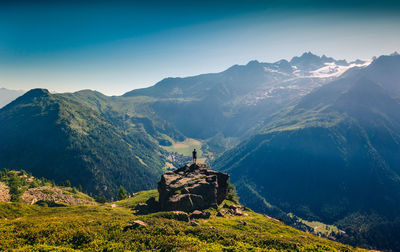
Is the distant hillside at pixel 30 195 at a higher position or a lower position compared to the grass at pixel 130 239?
lower

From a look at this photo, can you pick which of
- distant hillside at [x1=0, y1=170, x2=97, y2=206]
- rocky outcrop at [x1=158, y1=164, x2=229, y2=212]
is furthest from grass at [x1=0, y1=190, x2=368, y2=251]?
distant hillside at [x1=0, y1=170, x2=97, y2=206]

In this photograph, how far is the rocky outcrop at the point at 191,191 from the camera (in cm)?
7475

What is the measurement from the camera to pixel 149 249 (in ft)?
144

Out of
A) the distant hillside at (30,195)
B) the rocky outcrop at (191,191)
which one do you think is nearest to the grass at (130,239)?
the rocky outcrop at (191,191)

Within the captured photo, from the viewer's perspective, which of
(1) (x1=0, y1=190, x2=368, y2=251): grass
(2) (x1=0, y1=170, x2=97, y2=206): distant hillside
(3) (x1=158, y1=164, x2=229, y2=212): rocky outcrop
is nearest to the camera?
(1) (x1=0, y1=190, x2=368, y2=251): grass

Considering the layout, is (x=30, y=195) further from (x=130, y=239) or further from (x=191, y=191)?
(x=130, y=239)

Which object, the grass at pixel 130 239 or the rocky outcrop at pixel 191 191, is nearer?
the grass at pixel 130 239

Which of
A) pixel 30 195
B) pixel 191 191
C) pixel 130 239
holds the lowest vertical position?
pixel 30 195

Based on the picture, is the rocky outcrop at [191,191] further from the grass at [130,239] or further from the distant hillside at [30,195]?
the distant hillside at [30,195]

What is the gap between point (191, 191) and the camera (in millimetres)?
82562

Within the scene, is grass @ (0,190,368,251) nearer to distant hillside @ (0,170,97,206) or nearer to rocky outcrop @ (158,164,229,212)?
rocky outcrop @ (158,164,229,212)

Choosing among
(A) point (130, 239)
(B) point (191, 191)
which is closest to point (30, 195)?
(B) point (191, 191)

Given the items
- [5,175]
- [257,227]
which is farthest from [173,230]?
[5,175]

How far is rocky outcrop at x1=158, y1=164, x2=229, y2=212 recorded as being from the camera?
74750mm
